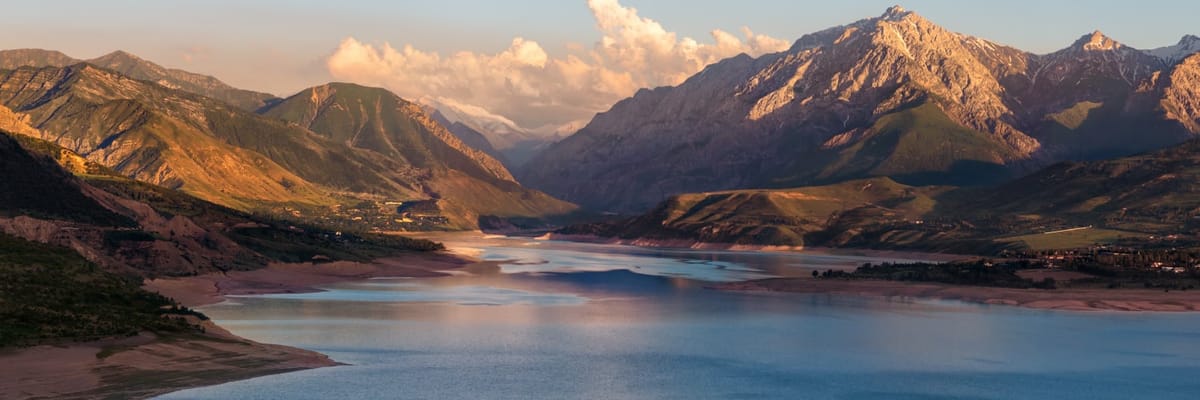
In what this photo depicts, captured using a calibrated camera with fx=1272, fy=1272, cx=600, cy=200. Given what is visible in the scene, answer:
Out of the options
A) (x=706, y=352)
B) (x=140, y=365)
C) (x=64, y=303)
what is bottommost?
(x=706, y=352)

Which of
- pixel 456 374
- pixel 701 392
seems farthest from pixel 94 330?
pixel 701 392

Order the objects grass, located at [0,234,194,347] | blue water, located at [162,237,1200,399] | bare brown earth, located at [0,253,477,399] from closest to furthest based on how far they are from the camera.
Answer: bare brown earth, located at [0,253,477,399]
grass, located at [0,234,194,347]
blue water, located at [162,237,1200,399]

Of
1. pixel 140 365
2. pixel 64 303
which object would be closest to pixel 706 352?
pixel 140 365

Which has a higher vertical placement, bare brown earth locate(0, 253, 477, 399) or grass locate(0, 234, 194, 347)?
grass locate(0, 234, 194, 347)

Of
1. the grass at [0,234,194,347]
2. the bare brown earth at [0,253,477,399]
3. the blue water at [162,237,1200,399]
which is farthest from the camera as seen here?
the blue water at [162,237,1200,399]

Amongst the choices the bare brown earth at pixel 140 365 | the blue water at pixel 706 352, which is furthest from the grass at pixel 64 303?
the blue water at pixel 706 352

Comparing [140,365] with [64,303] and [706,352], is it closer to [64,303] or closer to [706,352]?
[64,303]

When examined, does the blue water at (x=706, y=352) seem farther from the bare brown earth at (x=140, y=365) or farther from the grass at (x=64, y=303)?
the grass at (x=64, y=303)

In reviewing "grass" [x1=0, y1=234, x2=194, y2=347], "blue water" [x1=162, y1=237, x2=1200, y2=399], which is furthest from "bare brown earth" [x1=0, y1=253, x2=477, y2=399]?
"blue water" [x1=162, y1=237, x2=1200, y2=399]

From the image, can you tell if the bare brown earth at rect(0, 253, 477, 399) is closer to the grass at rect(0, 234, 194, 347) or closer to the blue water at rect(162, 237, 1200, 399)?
the grass at rect(0, 234, 194, 347)
